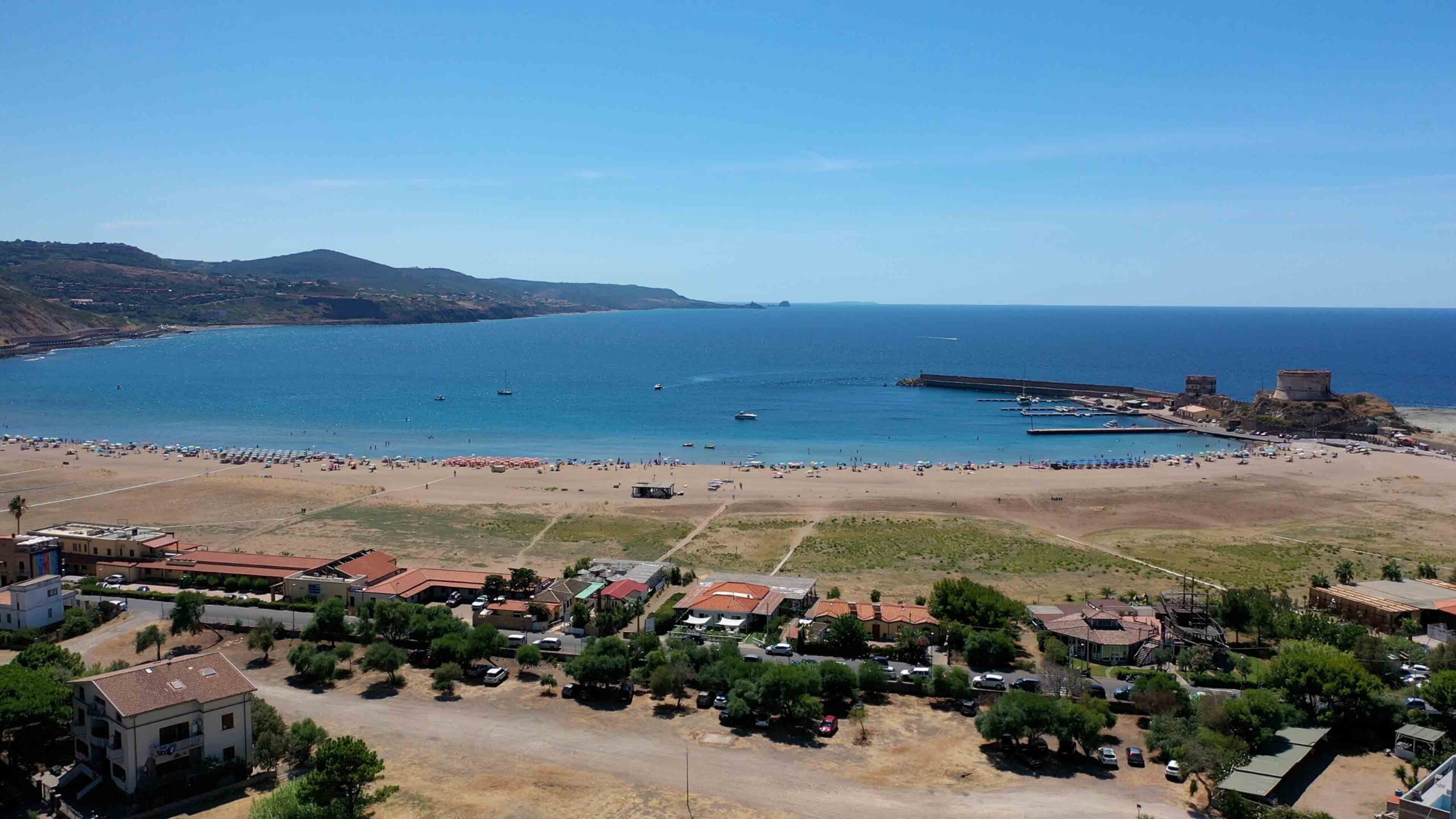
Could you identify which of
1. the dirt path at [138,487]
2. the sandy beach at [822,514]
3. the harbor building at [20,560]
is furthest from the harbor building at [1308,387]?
the harbor building at [20,560]

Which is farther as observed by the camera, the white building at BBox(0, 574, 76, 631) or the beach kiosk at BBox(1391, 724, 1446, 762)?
the white building at BBox(0, 574, 76, 631)

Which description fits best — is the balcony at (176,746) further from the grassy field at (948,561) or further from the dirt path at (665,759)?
the grassy field at (948,561)

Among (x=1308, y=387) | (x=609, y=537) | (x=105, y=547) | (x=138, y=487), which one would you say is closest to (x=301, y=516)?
(x=105, y=547)

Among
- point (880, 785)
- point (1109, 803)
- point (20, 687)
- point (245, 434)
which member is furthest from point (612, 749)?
point (245, 434)

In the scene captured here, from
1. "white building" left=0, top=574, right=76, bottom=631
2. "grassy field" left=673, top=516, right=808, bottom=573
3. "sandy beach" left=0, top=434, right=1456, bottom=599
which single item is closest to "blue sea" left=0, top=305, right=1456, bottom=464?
"sandy beach" left=0, top=434, right=1456, bottom=599

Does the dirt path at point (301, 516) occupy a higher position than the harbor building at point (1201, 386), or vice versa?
the harbor building at point (1201, 386)

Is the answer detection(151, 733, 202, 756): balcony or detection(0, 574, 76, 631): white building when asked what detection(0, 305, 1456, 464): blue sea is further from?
detection(151, 733, 202, 756): balcony

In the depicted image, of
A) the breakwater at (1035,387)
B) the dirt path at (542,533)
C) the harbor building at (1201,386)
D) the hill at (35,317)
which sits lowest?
the dirt path at (542,533)
